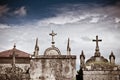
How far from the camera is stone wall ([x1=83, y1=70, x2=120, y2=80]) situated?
14531 millimetres

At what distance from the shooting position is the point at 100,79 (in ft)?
47.6

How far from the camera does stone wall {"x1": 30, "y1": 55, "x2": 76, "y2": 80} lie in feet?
45.7

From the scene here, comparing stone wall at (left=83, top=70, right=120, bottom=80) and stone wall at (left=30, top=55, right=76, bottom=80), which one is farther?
stone wall at (left=83, top=70, right=120, bottom=80)

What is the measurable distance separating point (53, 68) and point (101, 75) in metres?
3.54

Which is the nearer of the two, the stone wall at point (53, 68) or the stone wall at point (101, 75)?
the stone wall at point (53, 68)

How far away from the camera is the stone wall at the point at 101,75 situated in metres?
14.5

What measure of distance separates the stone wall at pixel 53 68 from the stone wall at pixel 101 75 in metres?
1.22

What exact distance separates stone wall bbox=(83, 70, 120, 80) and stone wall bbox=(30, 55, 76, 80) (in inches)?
48.0

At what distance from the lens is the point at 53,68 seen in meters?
14.1

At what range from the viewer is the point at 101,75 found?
47.9 ft

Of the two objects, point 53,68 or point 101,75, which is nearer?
point 53,68

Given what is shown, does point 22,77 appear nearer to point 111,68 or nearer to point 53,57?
point 53,57

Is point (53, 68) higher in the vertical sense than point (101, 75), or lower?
higher

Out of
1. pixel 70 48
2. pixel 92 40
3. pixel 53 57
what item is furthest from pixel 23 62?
pixel 53 57
